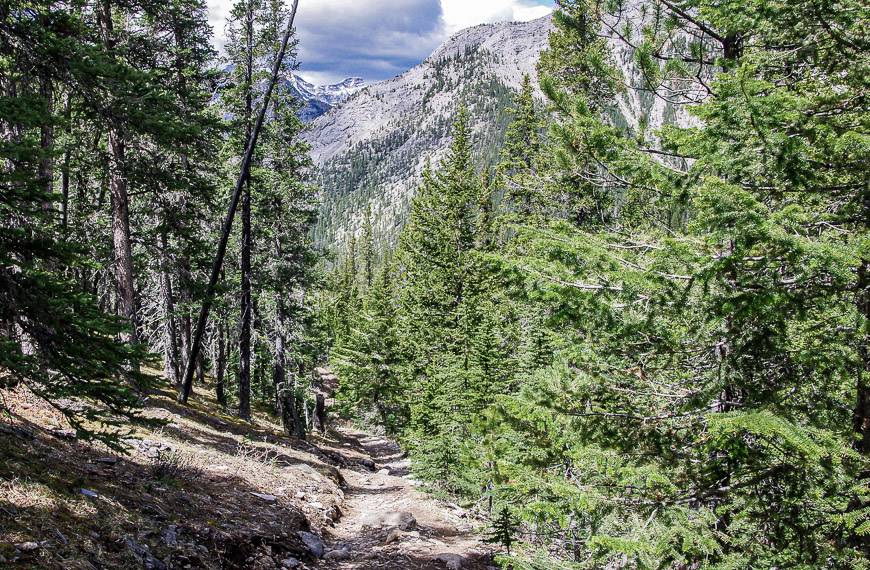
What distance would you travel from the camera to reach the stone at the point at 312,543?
333 inches

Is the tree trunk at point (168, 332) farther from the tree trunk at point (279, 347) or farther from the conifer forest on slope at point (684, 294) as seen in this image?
the conifer forest on slope at point (684, 294)

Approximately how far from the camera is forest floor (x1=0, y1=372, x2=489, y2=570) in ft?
17.0

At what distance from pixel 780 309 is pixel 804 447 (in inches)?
51.2

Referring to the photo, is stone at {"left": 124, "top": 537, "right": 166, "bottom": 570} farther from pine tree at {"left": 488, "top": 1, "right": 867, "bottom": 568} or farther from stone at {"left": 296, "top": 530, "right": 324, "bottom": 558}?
pine tree at {"left": 488, "top": 1, "right": 867, "bottom": 568}

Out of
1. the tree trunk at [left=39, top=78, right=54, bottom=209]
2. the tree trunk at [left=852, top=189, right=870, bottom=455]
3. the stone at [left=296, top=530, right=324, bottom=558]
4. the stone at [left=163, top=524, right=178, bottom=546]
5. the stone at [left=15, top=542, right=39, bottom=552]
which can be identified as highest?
the tree trunk at [left=39, top=78, right=54, bottom=209]

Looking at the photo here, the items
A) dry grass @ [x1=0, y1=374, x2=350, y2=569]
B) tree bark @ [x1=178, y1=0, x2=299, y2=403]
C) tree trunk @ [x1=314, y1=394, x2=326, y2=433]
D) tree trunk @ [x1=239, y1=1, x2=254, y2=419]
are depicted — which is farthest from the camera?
tree trunk @ [x1=314, y1=394, x2=326, y2=433]

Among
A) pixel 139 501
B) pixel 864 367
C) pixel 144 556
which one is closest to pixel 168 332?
pixel 139 501

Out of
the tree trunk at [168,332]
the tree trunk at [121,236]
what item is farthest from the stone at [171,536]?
the tree trunk at [168,332]

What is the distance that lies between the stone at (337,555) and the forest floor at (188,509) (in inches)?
1.0

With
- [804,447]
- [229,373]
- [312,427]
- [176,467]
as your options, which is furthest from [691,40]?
[229,373]

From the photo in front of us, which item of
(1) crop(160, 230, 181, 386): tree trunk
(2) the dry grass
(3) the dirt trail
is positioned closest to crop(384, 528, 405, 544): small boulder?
(3) the dirt trail

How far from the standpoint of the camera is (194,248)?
11.1m

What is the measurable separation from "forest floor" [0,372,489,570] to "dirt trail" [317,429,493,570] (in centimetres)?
4

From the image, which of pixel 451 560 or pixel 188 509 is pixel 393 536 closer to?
pixel 451 560
